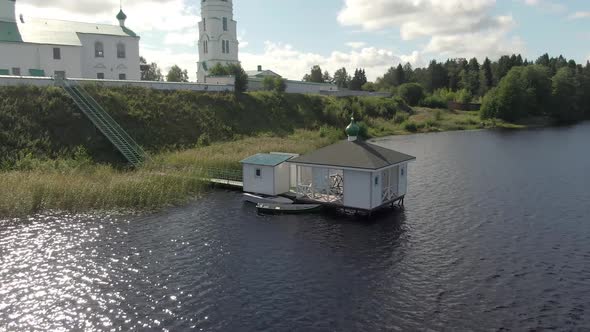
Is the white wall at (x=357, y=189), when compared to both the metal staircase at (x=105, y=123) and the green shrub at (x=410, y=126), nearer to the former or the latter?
the metal staircase at (x=105, y=123)

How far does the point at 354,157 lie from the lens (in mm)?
31906

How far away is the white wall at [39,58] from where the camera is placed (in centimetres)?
6234

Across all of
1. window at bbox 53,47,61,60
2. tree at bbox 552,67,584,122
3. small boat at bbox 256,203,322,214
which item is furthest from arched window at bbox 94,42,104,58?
tree at bbox 552,67,584,122

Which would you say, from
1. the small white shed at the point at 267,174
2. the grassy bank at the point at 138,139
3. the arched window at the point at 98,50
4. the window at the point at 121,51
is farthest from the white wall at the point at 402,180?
the arched window at the point at 98,50

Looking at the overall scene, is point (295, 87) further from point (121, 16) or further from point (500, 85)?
point (500, 85)

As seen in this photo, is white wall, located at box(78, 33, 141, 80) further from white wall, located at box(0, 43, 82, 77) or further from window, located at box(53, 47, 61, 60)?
window, located at box(53, 47, 61, 60)

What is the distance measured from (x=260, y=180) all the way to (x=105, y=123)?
23.5 meters

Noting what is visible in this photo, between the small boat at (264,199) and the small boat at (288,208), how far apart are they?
4.52 ft

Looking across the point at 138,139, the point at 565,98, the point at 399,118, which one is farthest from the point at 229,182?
the point at 565,98

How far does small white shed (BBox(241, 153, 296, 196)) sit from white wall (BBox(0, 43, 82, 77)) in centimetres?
4345

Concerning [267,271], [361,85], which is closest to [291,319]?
[267,271]

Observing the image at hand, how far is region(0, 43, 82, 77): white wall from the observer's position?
62344 mm

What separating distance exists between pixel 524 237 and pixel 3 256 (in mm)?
28982

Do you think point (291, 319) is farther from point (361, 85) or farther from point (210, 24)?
point (361, 85)
